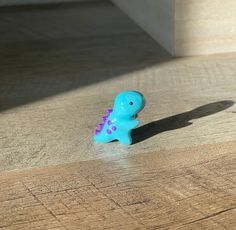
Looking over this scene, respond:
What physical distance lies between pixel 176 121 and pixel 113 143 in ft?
1.25

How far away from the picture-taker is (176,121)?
2.81 metres

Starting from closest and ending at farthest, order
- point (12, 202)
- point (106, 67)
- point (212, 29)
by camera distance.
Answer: point (12, 202) < point (106, 67) < point (212, 29)

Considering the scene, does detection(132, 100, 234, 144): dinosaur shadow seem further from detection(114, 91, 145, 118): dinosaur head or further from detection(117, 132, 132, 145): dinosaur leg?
detection(114, 91, 145, 118): dinosaur head

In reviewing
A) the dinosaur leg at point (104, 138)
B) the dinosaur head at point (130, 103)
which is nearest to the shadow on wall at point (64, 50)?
the dinosaur leg at point (104, 138)

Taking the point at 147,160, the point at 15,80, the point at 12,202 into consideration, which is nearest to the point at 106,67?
the point at 15,80

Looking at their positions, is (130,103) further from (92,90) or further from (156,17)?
(156,17)

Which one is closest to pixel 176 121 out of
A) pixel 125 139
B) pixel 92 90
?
pixel 125 139

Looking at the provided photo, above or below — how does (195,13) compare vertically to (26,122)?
above

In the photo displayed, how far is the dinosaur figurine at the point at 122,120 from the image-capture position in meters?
2.46

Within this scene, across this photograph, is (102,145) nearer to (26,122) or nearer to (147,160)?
(147,160)

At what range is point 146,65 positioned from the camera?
3.71m

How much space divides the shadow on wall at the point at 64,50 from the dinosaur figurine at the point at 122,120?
0.69 metres

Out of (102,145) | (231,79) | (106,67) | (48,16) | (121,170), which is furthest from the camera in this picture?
(48,16)

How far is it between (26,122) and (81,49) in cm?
137
